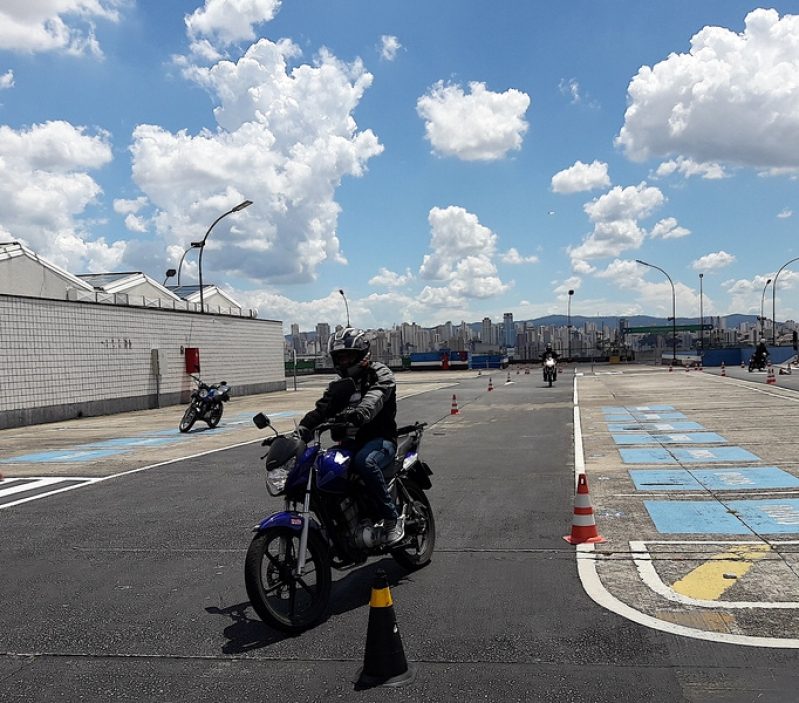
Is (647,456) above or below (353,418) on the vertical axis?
below

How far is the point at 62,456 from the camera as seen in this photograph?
13.6m

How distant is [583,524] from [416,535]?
5.61 feet

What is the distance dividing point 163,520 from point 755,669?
5.90 meters

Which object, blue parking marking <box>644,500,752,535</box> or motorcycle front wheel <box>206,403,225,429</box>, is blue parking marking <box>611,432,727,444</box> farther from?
motorcycle front wheel <box>206,403,225,429</box>

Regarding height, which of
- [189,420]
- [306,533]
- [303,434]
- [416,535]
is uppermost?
[303,434]

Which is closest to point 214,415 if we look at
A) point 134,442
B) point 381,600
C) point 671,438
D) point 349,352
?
point 134,442

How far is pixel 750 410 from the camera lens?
1838cm

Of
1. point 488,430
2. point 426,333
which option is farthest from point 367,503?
point 426,333

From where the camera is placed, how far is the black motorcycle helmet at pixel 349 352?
5.34 metres

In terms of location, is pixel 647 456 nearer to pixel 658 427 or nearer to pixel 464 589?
pixel 658 427

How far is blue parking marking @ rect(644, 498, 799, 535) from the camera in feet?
22.8

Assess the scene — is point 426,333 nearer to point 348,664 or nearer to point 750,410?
point 750,410

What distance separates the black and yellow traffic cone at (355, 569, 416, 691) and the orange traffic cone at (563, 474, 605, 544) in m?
3.05

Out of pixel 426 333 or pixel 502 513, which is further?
pixel 426 333
